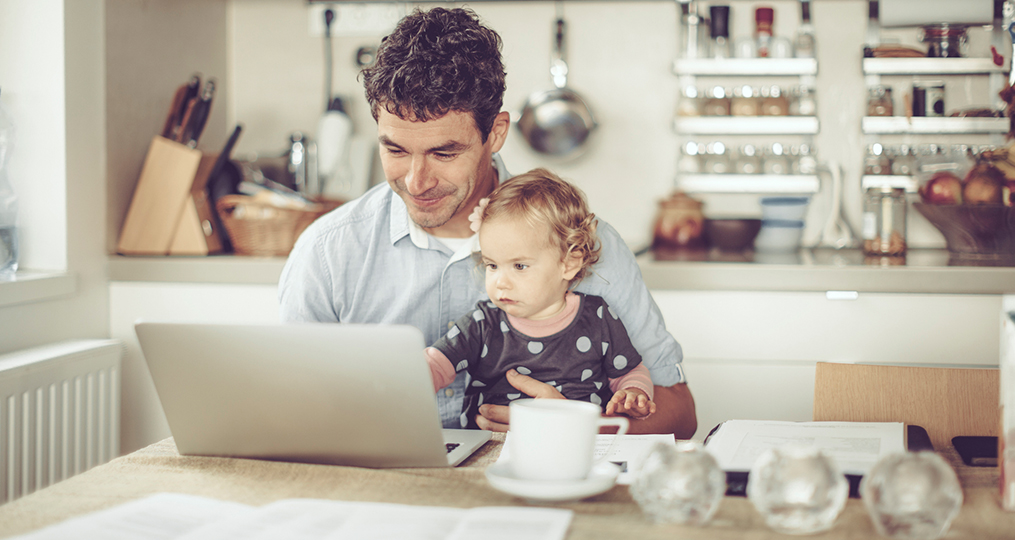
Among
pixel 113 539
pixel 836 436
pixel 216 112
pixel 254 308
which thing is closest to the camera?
pixel 113 539

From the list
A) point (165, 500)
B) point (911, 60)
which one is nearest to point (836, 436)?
point (165, 500)

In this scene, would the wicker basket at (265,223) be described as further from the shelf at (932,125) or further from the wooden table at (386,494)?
the shelf at (932,125)

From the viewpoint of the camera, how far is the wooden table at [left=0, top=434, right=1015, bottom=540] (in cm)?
66

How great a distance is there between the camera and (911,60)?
7.40ft

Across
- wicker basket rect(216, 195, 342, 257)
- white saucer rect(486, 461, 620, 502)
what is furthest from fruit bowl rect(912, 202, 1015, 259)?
white saucer rect(486, 461, 620, 502)

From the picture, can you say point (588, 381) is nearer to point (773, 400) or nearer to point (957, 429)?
point (957, 429)

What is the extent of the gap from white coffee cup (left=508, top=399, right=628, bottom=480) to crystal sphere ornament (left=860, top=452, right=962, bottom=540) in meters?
0.21

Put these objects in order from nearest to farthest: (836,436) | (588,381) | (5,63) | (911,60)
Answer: (836,436) → (588,381) → (5,63) → (911,60)

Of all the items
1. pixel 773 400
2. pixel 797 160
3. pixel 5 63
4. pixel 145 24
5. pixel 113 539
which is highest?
pixel 145 24

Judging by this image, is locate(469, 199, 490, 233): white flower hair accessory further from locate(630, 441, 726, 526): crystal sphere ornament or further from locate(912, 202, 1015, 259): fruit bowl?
locate(912, 202, 1015, 259): fruit bowl

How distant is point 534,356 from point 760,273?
76cm

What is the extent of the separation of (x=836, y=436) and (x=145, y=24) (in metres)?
1.89

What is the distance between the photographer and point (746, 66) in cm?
232

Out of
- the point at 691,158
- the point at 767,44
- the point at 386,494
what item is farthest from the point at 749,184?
the point at 386,494
